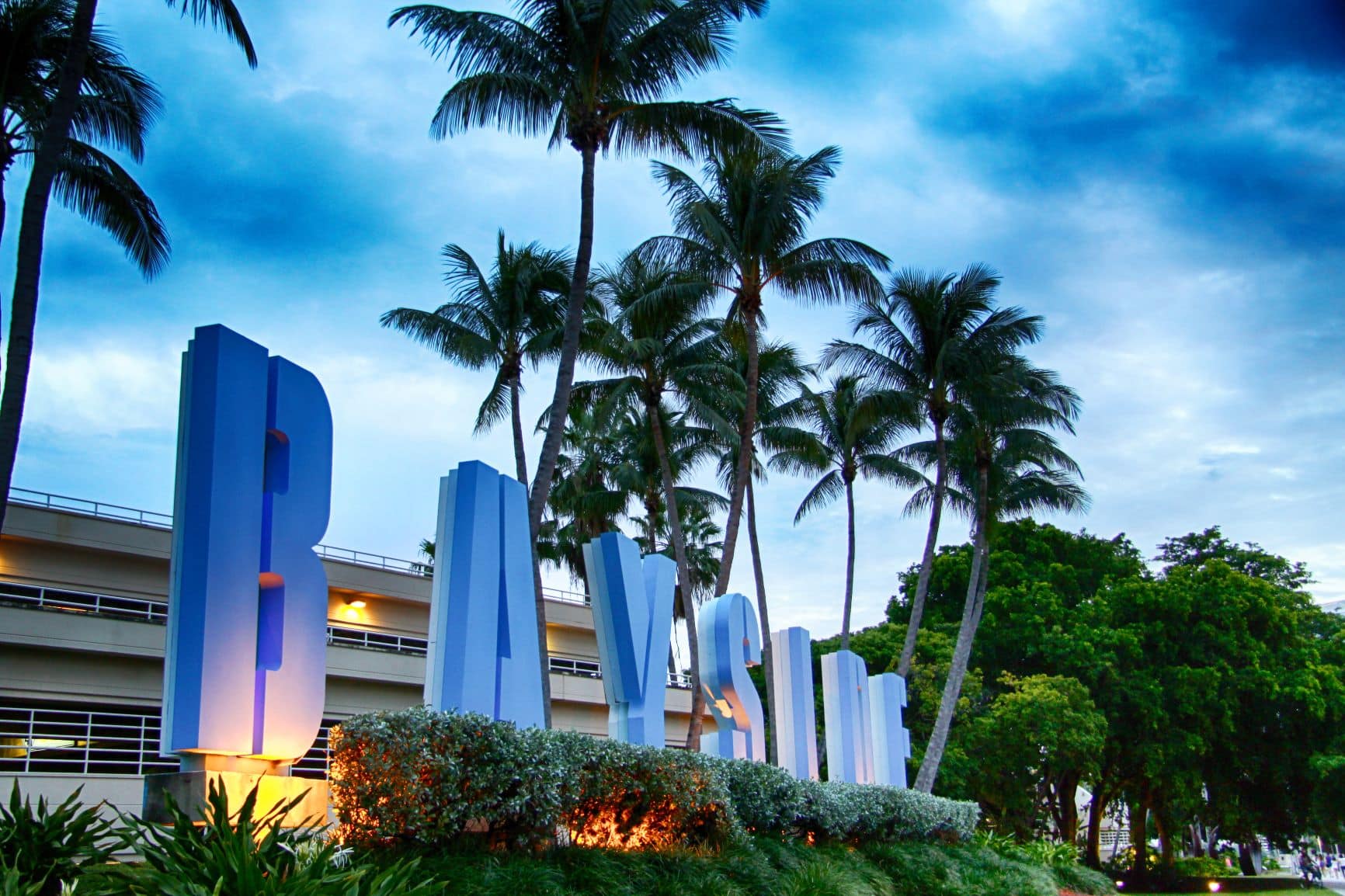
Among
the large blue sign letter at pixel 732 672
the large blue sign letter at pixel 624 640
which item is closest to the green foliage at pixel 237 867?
the large blue sign letter at pixel 624 640

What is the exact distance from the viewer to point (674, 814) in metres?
13.1

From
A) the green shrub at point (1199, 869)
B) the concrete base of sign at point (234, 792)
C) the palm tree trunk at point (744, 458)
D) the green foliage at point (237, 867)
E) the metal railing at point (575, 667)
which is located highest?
the palm tree trunk at point (744, 458)

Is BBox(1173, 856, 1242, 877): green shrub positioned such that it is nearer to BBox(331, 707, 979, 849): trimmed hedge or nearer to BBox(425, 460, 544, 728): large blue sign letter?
BBox(331, 707, 979, 849): trimmed hedge

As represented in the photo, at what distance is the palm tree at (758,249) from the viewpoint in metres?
24.1

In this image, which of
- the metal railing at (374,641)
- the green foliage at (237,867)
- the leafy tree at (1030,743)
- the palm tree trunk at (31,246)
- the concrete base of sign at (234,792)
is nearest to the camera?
the green foliage at (237,867)

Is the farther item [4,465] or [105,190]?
[105,190]

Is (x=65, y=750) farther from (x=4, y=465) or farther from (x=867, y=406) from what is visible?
(x=867, y=406)

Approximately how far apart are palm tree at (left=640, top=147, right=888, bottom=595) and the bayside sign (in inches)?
402

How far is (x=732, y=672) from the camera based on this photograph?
18.2 m

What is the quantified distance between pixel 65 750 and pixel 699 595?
2741 centimetres

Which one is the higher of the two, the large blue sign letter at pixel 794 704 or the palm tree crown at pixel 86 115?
the palm tree crown at pixel 86 115

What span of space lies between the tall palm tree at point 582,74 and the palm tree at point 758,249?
197 inches

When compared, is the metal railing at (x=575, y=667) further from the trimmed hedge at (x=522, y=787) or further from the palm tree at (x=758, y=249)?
the trimmed hedge at (x=522, y=787)

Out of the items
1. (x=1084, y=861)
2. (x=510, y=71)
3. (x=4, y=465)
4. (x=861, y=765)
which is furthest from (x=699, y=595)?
(x=4, y=465)
